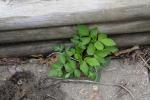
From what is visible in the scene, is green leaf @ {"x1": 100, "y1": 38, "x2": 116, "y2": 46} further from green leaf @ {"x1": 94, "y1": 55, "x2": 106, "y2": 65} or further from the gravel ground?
the gravel ground

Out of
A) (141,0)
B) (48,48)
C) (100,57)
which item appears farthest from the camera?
(48,48)

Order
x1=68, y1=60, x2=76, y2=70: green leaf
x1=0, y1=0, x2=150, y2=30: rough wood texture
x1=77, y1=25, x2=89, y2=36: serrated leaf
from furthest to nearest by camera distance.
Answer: x1=68, y1=60, x2=76, y2=70: green leaf
x1=77, y1=25, x2=89, y2=36: serrated leaf
x1=0, y1=0, x2=150, y2=30: rough wood texture

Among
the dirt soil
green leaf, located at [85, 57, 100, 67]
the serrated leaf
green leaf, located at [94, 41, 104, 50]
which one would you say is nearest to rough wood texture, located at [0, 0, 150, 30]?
the serrated leaf

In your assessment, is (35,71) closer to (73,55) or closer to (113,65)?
(73,55)

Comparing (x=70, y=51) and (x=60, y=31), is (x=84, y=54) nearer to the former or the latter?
(x=70, y=51)

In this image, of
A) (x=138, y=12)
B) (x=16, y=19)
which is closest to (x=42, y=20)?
(x=16, y=19)
